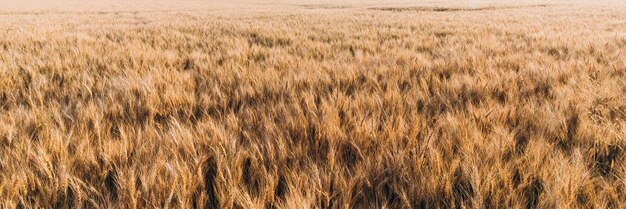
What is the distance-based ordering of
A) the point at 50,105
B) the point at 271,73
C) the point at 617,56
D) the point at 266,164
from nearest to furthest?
1. the point at 266,164
2. the point at 50,105
3. the point at 271,73
4. the point at 617,56

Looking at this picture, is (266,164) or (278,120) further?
(278,120)

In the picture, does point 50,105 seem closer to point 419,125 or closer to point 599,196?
point 419,125

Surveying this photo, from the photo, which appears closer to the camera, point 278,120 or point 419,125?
point 419,125

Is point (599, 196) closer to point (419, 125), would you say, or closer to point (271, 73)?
point (419, 125)

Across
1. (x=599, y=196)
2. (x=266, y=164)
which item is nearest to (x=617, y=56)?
(x=599, y=196)

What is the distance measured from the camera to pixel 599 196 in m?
0.76

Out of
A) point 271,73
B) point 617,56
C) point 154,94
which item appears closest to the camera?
point 154,94

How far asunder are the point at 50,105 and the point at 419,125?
151cm

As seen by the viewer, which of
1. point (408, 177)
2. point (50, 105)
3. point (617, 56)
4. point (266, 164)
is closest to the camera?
point (408, 177)

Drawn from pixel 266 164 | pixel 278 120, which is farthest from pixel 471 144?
pixel 278 120

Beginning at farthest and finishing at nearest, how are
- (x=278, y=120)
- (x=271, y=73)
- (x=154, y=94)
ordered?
(x=271, y=73) → (x=154, y=94) → (x=278, y=120)

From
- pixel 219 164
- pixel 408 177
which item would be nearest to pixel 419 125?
pixel 408 177

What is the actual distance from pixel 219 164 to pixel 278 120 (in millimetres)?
484

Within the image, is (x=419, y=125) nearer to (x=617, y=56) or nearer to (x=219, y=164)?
(x=219, y=164)
